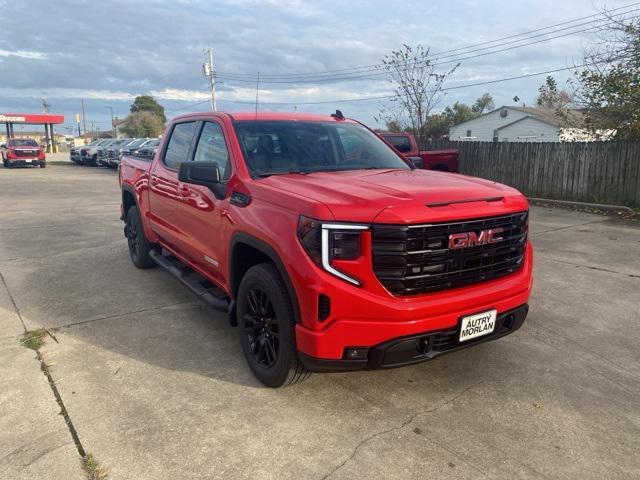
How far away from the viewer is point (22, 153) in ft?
96.9

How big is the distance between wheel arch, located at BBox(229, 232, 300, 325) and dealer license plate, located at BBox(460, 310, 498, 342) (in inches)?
39.2

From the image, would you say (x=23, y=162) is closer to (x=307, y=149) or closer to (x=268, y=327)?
(x=307, y=149)

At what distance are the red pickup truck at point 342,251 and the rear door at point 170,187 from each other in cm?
47

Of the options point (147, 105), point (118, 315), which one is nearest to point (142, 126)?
point (147, 105)

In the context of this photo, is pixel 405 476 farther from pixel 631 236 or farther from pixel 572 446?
pixel 631 236

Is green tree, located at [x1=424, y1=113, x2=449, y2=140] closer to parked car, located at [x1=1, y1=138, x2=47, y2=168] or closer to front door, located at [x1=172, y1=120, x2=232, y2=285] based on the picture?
parked car, located at [x1=1, y1=138, x2=47, y2=168]

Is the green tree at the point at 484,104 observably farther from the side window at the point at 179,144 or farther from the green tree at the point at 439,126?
the side window at the point at 179,144

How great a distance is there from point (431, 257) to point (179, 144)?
3.15 meters

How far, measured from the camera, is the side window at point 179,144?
15.7 feet

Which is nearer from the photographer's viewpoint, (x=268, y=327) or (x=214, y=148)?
(x=268, y=327)

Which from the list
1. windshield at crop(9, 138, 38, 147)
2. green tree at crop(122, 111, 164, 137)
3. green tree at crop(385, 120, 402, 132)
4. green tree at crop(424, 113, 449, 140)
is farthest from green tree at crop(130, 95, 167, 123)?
green tree at crop(385, 120, 402, 132)


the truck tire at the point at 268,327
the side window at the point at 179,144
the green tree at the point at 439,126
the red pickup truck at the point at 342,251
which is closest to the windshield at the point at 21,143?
the side window at the point at 179,144

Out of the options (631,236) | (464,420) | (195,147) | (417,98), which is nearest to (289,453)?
(464,420)

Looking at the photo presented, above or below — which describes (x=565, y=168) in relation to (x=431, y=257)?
above
